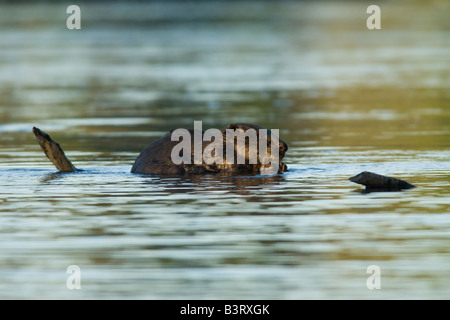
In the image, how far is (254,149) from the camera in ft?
52.2

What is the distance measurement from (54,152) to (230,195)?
317 cm

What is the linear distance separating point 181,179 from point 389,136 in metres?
6.30

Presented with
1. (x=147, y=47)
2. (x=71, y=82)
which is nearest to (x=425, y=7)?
(x=147, y=47)

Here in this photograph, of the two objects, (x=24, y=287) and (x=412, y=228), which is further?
(x=412, y=228)

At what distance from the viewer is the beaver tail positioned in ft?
52.1

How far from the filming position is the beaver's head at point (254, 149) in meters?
15.9

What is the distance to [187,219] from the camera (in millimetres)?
12602

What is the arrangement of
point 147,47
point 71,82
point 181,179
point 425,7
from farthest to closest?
1. point 425,7
2. point 147,47
3. point 71,82
4. point 181,179

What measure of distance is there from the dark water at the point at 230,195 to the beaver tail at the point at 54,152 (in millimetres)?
243

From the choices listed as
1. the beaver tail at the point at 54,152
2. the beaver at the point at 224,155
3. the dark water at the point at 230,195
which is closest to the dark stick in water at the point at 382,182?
the dark water at the point at 230,195

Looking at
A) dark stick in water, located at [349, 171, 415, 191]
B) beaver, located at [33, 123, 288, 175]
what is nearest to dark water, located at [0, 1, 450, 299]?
dark stick in water, located at [349, 171, 415, 191]

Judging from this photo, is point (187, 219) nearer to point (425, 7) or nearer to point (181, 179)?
point (181, 179)

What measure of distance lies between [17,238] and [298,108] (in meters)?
15.5

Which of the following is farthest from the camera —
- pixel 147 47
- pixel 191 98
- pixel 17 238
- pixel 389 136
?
pixel 147 47
